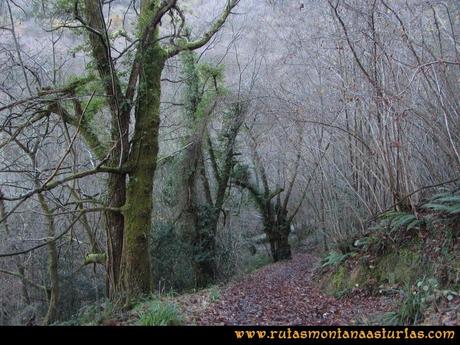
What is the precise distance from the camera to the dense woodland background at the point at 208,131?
5.30 metres

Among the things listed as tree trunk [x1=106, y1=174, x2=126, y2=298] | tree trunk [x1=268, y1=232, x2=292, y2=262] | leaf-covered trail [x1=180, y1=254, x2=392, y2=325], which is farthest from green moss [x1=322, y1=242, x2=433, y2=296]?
tree trunk [x1=268, y1=232, x2=292, y2=262]

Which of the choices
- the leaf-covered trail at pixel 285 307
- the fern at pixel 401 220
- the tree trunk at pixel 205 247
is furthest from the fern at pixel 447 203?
the tree trunk at pixel 205 247

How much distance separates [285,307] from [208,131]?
18.9ft

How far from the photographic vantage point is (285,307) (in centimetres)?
610

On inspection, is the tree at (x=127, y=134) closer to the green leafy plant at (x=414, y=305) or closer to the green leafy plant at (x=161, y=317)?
the green leafy plant at (x=161, y=317)

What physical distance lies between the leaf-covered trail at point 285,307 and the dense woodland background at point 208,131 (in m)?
0.93

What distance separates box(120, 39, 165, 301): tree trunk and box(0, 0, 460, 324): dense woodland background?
0.08 feet

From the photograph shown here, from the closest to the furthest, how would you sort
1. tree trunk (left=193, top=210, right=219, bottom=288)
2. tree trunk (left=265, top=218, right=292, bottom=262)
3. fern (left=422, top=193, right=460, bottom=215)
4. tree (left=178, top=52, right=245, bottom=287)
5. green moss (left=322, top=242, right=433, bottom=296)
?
fern (left=422, top=193, right=460, bottom=215) < green moss (left=322, top=242, right=433, bottom=296) < tree (left=178, top=52, right=245, bottom=287) < tree trunk (left=193, top=210, right=219, bottom=288) < tree trunk (left=265, top=218, right=292, bottom=262)

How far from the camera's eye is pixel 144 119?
6.70m

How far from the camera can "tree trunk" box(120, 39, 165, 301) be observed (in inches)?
253

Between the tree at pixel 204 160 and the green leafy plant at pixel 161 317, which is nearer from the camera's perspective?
the green leafy plant at pixel 161 317

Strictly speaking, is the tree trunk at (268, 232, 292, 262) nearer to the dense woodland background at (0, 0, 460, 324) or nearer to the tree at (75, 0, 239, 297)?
the dense woodland background at (0, 0, 460, 324)

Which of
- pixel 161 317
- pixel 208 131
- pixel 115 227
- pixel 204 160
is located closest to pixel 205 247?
pixel 204 160

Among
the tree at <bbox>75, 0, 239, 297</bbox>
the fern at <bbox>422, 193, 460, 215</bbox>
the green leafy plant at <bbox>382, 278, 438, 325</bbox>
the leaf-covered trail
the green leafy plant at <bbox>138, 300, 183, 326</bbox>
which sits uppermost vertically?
the tree at <bbox>75, 0, 239, 297</bbox>
